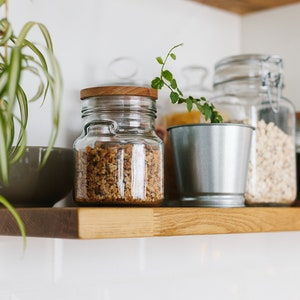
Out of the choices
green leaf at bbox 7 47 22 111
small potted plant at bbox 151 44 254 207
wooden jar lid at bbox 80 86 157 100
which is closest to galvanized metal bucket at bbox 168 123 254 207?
small potted plant at bbox 151 44 254 207

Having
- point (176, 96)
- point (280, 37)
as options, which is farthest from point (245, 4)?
point (176, 96)

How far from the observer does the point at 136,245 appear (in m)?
1.53

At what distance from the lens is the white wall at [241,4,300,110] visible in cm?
181

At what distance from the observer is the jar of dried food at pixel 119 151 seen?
113 cm

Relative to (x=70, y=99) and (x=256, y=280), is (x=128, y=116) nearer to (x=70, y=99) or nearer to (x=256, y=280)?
(x=70, y=99)

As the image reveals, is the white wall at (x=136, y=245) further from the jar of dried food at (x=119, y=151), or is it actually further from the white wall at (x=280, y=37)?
the jar of dried food at (x=119, y=151)

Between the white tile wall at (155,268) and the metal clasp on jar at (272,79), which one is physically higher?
the metal clasp on jar at (272,79)

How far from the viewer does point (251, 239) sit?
5.85 feet

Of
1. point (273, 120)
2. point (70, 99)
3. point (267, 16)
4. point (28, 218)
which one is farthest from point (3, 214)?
point (267, 16)

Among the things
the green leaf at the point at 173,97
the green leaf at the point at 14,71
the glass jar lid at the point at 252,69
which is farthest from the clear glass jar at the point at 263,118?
the green leaf at the point at 14,71

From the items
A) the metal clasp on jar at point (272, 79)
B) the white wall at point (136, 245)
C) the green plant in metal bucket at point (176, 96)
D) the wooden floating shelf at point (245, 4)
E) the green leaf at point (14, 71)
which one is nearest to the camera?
the green leaf at point (14, 71)

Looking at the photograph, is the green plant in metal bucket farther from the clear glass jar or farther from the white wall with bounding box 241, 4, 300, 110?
the white wall with bounding box 241, 4, 300, 110

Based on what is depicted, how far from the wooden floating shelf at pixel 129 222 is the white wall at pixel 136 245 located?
255 mm

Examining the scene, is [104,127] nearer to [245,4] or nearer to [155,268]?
[155,268]
